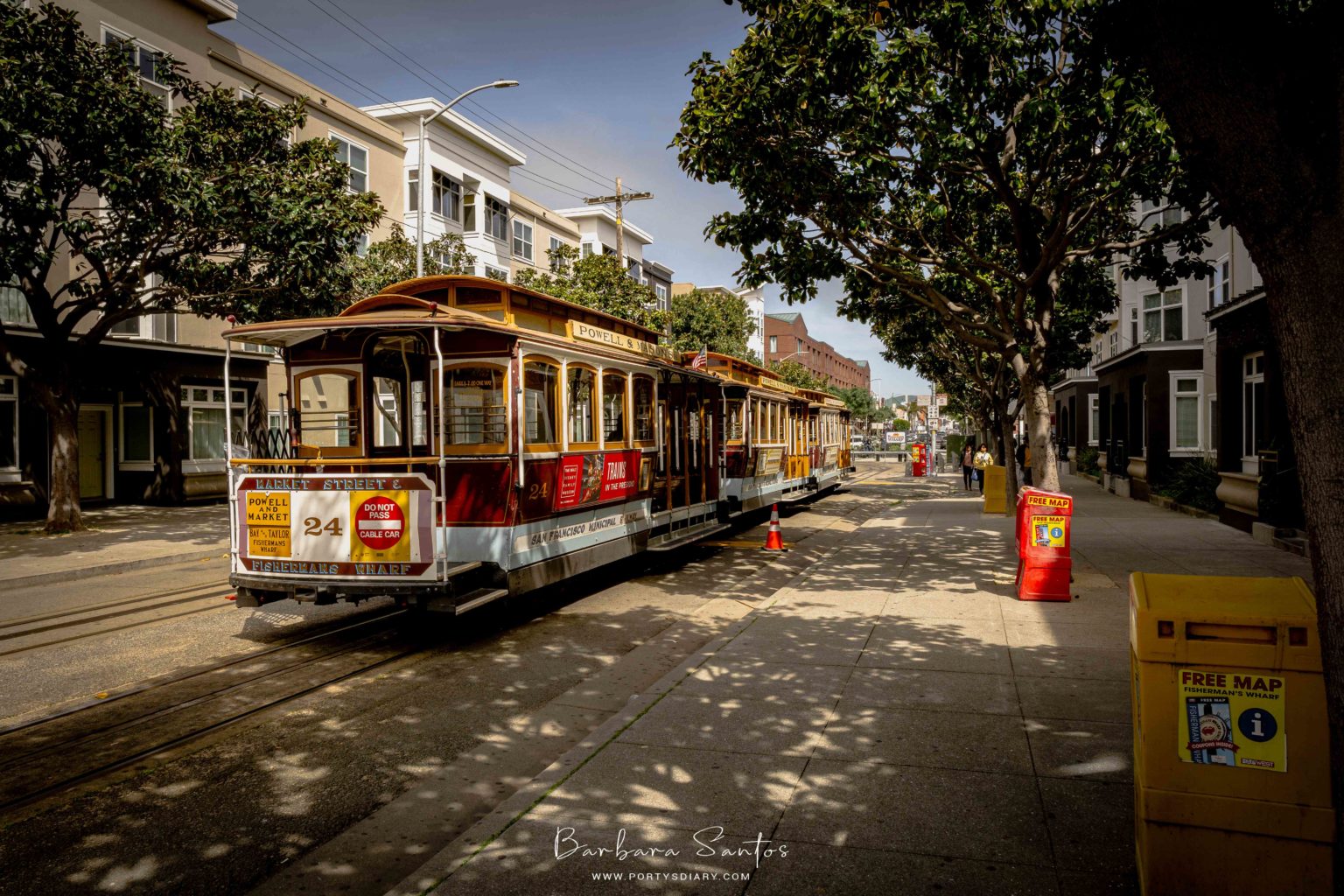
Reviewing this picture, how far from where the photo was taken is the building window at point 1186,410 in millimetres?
26016

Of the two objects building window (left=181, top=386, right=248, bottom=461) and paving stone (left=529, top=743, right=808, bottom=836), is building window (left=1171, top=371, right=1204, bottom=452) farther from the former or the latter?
building window (left=181, top=386, right=248, bottom=461)

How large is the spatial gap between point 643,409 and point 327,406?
4447 mm

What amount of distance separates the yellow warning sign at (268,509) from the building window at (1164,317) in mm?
27831

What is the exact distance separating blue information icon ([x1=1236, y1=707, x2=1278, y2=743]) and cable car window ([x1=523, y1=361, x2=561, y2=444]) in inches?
274

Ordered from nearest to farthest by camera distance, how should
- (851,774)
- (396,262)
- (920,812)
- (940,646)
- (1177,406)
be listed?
(920,812), (851,774), (940,646), (396,262), (1177,406)

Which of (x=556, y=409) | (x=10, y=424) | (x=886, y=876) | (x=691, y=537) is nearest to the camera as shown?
(x=886, y=876)

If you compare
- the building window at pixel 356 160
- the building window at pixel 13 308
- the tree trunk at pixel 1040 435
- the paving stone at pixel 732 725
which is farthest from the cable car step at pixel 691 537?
the building window at pixel 356 160

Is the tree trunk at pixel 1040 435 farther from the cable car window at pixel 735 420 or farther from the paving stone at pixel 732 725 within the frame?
the paving stone at pixel 732 725

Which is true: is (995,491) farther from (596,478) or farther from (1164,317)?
(596,478)

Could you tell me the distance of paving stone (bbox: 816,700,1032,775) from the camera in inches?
202

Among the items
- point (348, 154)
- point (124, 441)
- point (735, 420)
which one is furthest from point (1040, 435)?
point (348, 154)

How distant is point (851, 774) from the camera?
4.95 metres

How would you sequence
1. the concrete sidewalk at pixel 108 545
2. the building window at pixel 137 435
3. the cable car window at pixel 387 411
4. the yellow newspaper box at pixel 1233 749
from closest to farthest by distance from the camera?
1. the yellow newspaper box at pixel 1233 749
2. the cable car window at pixel 387 411
3. the concrete sidewalk at pixel 108 545
4. the building window at pixel 137 435

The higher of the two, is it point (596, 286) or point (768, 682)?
point (596, 286)
